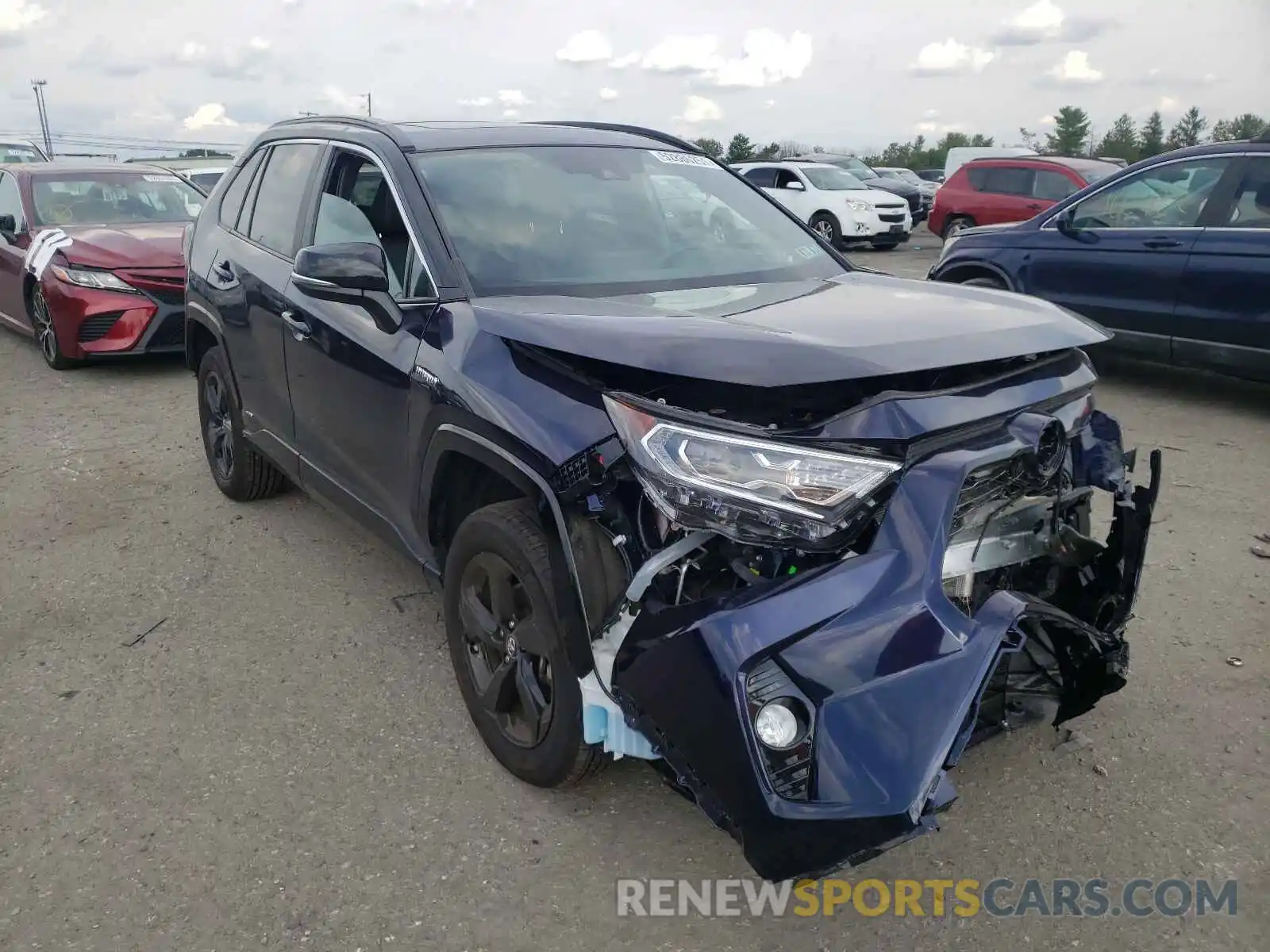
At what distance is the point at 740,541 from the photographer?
2.18 metres

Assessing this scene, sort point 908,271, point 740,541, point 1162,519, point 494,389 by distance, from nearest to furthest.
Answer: point 740,541 → point 494,389 → point 1162,519 → point 908,271

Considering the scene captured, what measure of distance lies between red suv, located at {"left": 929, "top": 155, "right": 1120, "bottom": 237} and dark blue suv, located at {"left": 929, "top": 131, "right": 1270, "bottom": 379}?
7.69 m

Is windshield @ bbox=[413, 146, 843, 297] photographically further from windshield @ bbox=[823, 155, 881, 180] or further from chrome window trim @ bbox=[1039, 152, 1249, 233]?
windshield @ bbox=[823, 155, 881, 180]

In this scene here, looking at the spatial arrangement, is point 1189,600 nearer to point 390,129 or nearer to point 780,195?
point 390,129

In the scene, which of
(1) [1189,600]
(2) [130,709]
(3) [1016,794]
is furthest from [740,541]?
(1) [1189,600]

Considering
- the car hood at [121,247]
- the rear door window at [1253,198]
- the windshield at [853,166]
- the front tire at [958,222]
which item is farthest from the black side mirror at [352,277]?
the windshield at [853,166]

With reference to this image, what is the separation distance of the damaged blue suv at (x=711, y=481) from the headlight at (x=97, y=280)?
4.97 m

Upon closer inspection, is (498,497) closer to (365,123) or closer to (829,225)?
(365,123)

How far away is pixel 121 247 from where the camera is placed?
8.00 m

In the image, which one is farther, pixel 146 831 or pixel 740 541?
pixel 146 831

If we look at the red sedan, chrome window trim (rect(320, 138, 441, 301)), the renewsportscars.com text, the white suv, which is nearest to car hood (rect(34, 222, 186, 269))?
the red sedan

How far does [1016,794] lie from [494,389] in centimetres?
184

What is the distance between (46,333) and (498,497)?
23.4 ft

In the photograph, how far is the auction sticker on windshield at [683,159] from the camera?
3967 millimetres
